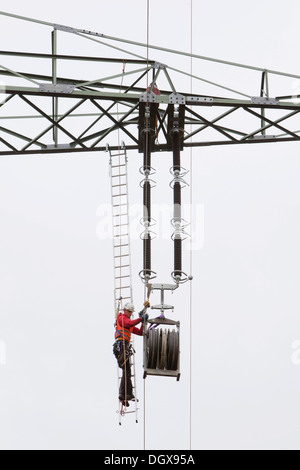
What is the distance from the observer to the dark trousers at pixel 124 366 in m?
31.3

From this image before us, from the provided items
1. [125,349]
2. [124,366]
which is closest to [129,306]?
[125,349]

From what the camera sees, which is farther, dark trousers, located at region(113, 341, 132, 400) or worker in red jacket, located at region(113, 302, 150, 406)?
dark trousers, located at region(113, 341, 132, 400)

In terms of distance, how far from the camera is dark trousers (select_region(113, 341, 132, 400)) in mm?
31328

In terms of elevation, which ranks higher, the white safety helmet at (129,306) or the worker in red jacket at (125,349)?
the white safety helmet at (129,306)

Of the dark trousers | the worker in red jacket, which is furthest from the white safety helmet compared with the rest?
the dark trousers

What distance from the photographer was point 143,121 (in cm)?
3253

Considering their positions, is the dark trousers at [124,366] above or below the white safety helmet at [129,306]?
below

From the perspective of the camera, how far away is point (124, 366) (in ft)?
103

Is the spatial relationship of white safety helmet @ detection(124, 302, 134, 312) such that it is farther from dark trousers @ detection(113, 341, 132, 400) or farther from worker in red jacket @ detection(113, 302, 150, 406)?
dark trousers @ detection(113, 341, 132, 400)

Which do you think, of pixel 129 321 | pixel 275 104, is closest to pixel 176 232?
pixel 129 321

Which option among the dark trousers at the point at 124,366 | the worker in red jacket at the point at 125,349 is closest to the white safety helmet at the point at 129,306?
the worker in red jacket at the point at 125,349

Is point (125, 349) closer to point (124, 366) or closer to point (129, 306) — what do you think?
point (124, 366)

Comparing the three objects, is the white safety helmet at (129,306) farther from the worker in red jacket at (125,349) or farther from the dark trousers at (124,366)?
the dark trousers at (124,366)

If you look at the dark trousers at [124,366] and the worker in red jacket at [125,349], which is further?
the dark trousers at [124,366]
